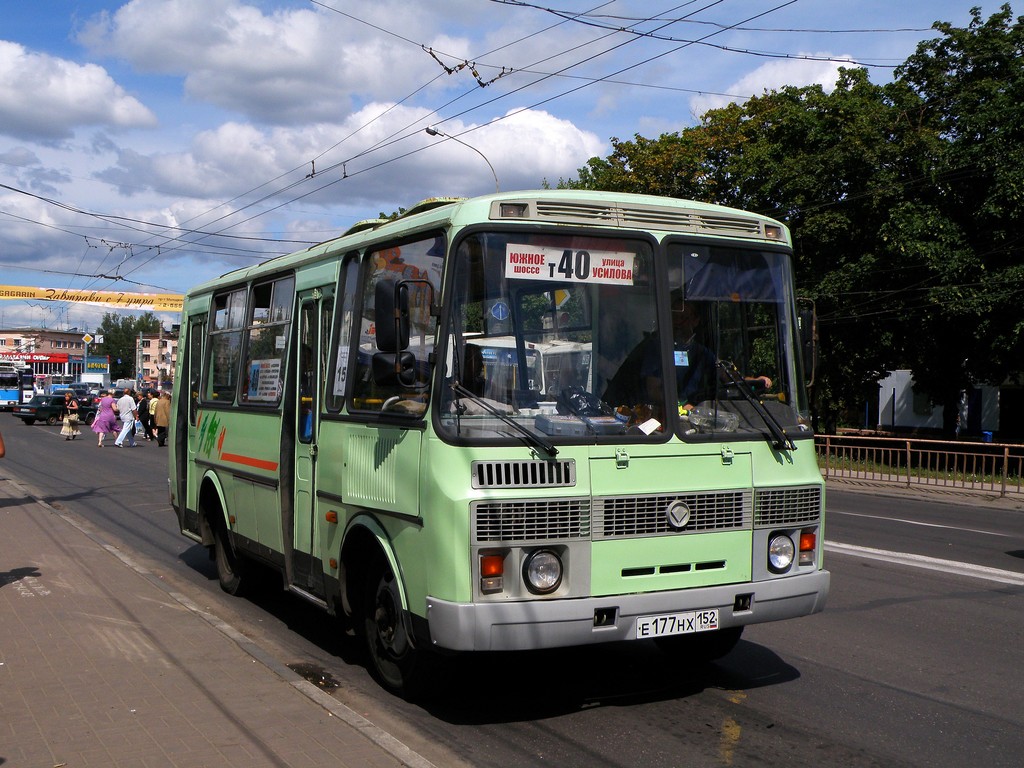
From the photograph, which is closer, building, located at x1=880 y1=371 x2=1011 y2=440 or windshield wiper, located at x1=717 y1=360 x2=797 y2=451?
windshield wiper, located at x1=717 y1=360 x2=797 y2=451

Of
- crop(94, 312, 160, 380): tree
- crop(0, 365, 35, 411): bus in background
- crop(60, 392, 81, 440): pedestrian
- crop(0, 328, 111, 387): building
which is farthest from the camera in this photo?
crop(94, 312, 160, 380): tree

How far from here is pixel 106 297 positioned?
190ft

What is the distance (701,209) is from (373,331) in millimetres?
2066

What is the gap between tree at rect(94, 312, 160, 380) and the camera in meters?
158

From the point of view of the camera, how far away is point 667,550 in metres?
5.59

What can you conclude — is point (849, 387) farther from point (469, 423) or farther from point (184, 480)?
point (469, 423)

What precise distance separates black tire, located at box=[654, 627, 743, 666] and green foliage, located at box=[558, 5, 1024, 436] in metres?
→ 19.2

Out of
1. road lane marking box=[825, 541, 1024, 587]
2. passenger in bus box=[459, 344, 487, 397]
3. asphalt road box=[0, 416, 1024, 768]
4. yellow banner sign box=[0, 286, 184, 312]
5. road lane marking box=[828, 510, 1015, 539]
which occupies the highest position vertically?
yellow banner sign box=[0, 286, 184, 312]

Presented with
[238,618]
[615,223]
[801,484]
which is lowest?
[238,618]

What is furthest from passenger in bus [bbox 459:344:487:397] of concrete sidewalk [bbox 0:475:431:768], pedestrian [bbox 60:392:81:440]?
pedestrian [bbox 60:392:81:440]

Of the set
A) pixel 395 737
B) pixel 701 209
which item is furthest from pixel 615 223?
pixel 395 737

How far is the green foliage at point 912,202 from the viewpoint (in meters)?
27.0

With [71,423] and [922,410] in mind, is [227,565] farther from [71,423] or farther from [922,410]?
[922,410]

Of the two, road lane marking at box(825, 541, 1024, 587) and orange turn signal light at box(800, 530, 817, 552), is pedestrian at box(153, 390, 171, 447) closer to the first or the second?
road lane marking at box(825, 541, 1024, 587)
